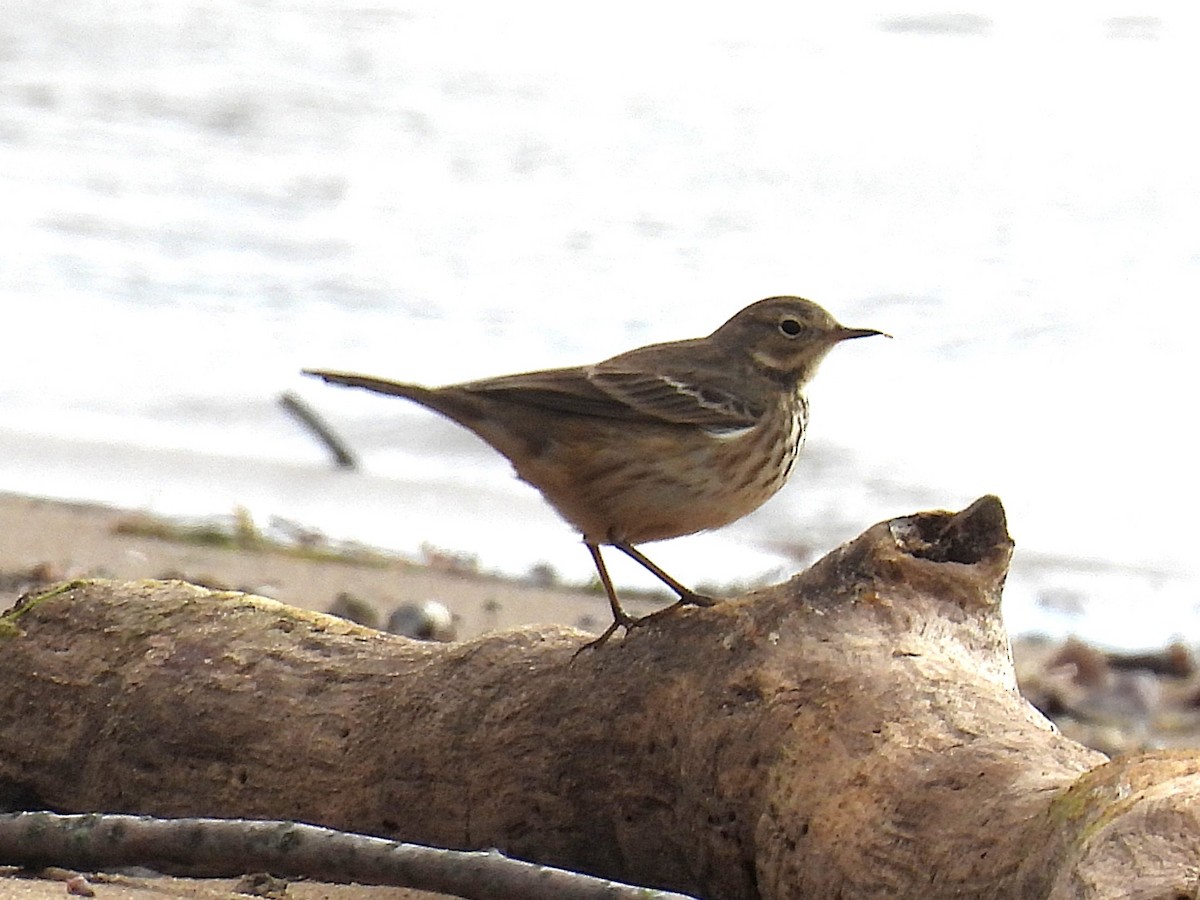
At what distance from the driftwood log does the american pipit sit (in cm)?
61

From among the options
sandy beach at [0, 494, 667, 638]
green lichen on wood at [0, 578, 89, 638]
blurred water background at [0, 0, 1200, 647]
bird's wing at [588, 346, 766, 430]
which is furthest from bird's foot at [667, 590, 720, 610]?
blurred water background at [0, 0, 1200, 647]

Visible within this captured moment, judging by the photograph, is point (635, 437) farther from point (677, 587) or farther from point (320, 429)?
point (320, 429)

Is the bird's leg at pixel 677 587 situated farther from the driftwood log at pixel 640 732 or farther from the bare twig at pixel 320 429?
the bare twig at pixel 320 429

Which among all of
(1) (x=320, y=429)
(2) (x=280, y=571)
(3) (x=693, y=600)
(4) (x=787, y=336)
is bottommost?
(2) (x=280, y=571)

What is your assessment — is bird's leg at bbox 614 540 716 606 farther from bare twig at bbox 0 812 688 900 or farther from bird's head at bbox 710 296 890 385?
bare twig at bbox 0 812 688 900

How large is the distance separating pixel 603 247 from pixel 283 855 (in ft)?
32.5

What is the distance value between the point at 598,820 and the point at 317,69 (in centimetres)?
1421

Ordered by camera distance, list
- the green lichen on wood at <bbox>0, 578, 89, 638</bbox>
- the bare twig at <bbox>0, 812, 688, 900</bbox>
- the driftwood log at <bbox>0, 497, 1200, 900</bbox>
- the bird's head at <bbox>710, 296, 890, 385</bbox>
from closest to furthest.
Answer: the bare twig at <bbox>0, 812, 688, 900</bbox> < the driftwood log at <bbox>0, 497, 1200, 900</bbox> < the green lichen on wood at <bbox>0, 578, 89, 638</bbox> < the bird's head at <bbox>710, 296, 890, 385</bbox>

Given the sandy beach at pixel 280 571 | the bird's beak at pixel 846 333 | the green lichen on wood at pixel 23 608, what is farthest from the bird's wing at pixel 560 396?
the sandy beach at pixel 280 571

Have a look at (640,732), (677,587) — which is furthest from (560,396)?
(640,732)

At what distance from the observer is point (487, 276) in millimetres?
13383

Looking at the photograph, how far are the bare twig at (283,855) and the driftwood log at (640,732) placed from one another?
43 centimetres

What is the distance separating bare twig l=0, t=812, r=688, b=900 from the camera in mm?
3979

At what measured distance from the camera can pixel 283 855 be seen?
4141 millimetres
